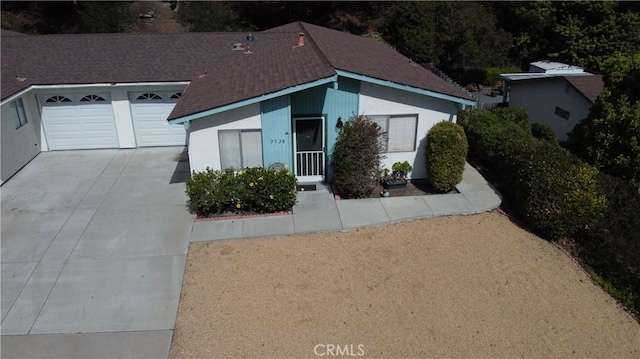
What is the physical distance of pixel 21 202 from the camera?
13.3m

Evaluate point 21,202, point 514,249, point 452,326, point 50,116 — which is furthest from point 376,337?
point 50,116

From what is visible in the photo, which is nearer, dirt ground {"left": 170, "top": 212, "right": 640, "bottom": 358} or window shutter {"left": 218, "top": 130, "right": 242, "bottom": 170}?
dirt ground {"left": 170, "top": 212, "right": 640, "bottom": 358}

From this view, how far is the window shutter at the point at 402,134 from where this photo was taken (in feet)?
45.9

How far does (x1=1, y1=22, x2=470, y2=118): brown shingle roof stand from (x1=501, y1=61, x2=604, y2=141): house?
6.81 metres

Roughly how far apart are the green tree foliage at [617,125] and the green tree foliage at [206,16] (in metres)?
23.2

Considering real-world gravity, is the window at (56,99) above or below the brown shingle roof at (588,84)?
above

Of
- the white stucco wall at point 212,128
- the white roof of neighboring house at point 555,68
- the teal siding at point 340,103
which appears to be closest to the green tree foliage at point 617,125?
the teal siding at point 340,103

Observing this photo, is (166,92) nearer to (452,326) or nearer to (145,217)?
(145,217)

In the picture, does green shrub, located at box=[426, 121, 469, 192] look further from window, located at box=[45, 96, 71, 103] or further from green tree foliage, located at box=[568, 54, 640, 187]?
window, located at box=[45, 96, 71, 103]

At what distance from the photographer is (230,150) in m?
13.3

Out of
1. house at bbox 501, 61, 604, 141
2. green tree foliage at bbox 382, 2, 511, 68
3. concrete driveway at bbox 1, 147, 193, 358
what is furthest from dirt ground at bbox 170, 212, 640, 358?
green tree foliage at bbox 382, 2, 511, 68

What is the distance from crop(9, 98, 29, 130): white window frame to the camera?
15.2 metres

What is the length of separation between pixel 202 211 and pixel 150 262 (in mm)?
2299

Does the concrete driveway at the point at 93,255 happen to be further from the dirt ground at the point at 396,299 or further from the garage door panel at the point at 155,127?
the garage door panel at the point at 155,127
